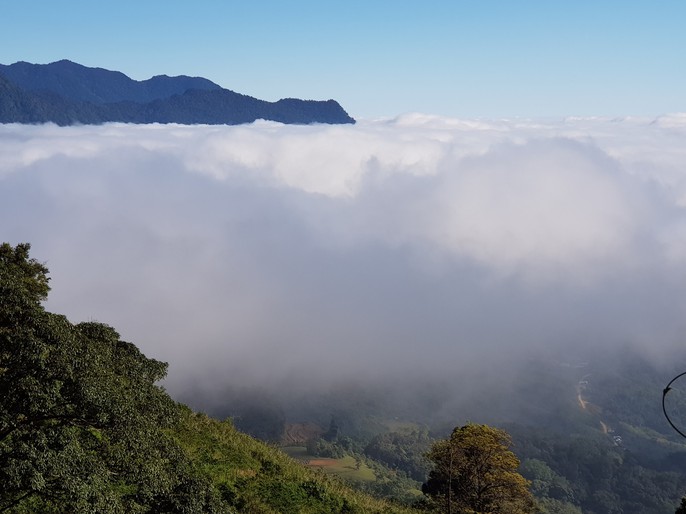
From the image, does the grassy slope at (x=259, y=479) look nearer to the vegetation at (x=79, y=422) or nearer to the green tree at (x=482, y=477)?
the green tree at (x=482, y=477)

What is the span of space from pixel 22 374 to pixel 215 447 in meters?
26.7

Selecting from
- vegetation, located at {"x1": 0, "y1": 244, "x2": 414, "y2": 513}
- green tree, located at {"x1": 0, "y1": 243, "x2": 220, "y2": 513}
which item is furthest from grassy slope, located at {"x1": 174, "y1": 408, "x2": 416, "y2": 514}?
green tree, located at {"x1": 0, "y1": 243, "x2": 220, "y2": 513}

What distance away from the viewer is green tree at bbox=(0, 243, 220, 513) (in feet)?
61.7

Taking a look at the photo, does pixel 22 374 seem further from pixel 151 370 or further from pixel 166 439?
pixel 151 370

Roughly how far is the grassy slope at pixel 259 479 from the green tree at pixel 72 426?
1496 centimetres

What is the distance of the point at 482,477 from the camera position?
159 feet

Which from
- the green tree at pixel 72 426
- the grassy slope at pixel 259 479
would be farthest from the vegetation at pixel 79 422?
the grassy slope at pixel 259 479

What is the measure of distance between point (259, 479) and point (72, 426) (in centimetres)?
2150

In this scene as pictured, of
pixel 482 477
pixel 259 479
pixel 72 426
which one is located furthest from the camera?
pixel 482 477

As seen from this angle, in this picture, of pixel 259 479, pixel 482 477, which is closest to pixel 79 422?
pixel 259 479

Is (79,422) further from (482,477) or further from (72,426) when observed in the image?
(482,477)

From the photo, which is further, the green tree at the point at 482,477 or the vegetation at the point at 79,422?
the green tree at the point at 482,477

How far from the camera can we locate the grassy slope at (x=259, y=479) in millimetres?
37750

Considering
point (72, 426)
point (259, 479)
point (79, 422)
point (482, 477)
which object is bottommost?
point (482, 477)
